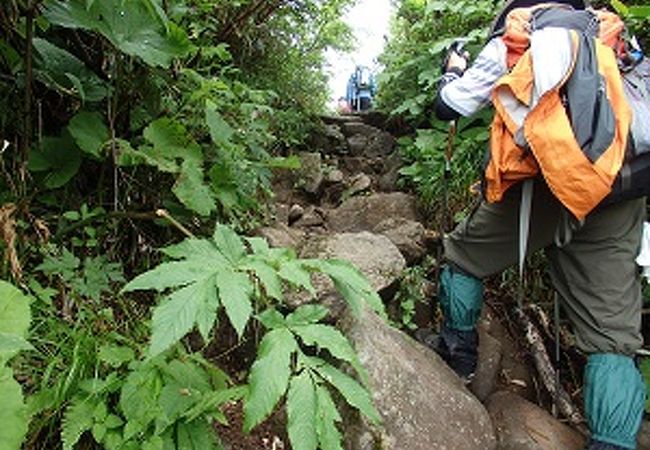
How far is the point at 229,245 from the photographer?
1.54 metres

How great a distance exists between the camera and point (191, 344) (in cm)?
232

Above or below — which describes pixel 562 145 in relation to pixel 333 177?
above

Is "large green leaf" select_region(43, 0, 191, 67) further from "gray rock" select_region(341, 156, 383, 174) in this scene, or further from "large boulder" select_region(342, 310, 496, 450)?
"gray rock" select_region(341, 156, 383, 174)

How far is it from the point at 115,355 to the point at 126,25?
4.62 ft

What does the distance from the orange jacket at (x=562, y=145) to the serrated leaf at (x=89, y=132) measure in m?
1.91

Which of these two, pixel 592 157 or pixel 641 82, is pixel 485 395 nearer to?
pixel 592 157

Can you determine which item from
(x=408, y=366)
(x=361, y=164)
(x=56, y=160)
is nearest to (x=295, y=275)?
(x=408, y=366)

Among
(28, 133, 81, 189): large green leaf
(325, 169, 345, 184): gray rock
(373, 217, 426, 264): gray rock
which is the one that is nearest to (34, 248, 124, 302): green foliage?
(28, 133, 81, 189): large green leaf

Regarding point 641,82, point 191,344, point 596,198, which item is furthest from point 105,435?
point 641,82

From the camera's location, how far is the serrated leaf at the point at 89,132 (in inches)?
88.2

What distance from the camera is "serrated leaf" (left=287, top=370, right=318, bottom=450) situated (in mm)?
1229

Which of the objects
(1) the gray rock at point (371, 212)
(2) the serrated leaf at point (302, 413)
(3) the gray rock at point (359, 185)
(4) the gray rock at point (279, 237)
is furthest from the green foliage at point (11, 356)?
(3) the gray rock at point (359, 185)

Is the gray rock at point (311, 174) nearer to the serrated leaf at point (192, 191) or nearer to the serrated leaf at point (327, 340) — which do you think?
the serrated leaf at point (192, 191)

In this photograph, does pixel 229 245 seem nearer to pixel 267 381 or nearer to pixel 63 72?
pixel 267 381
